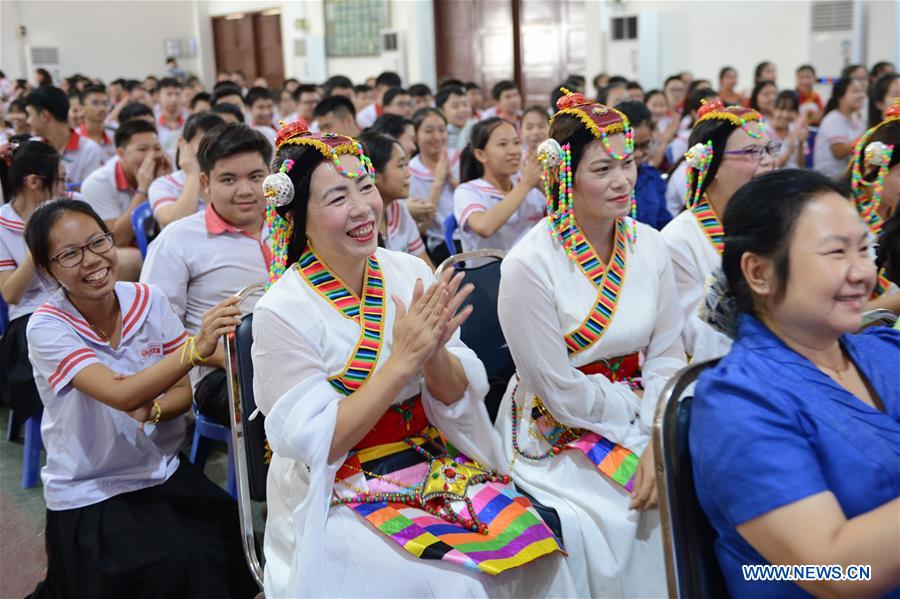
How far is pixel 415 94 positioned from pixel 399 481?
6.50 m

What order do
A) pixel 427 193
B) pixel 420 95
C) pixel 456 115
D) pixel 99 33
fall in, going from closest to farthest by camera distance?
pixel 427 193 < pixel 456 115 < pixel 420 95 < pixel 99 33

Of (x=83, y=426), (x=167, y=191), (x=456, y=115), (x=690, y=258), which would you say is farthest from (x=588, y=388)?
(x=456, y=115)

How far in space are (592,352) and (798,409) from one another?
77 centimetres

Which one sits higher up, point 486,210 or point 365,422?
point 486,210

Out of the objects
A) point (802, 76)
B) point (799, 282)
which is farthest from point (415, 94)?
point (799, 282)

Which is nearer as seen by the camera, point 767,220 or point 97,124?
point 767,220

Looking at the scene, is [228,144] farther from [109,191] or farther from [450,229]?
[109,191]

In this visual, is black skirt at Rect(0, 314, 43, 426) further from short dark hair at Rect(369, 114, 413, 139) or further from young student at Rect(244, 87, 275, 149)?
young student at Rect(244, 87, 275, 149)

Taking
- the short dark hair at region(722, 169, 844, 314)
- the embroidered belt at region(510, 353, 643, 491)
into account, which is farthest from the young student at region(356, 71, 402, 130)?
the short dark hair at region(722, 169, 844, 314)

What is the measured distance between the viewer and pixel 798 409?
1160 millimetres

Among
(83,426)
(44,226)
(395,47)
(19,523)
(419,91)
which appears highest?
(395,47)

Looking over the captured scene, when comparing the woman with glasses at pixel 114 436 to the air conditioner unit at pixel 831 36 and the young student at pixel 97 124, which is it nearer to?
the young student at pixel 97 124

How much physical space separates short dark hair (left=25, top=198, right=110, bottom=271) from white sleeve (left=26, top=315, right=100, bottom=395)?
14cm

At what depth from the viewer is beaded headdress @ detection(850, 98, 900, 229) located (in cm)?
249
